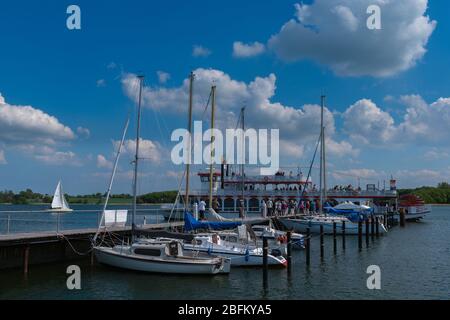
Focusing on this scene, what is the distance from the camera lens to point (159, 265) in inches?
972

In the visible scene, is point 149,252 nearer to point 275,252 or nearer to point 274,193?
point 275,252

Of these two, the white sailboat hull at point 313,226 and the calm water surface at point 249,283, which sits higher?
the white sailboat hull at point 313,226

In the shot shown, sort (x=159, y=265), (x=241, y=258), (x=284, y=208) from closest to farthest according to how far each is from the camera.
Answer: (x=159, y=265) → (x=241, y=258) → (x=284, y=208)

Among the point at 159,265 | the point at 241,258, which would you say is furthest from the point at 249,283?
the point at 159,265

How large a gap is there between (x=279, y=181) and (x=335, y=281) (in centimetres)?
4573

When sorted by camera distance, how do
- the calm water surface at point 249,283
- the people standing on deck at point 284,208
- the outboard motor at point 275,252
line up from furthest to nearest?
the people standing on deck at point 284,208
the outboard motor at point 275,252
the calm water surface at point 249,283

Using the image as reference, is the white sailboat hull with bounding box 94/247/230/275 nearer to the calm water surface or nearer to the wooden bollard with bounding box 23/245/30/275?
the calm water surface

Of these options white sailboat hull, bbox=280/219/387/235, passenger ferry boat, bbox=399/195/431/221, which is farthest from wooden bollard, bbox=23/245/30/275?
passenger ferry boat, bbox=399/195/431/221

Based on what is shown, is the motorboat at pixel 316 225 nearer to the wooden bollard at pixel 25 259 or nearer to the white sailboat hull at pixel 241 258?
the white sailboat hull at pixel 241 258

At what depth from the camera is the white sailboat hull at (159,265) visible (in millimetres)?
24375

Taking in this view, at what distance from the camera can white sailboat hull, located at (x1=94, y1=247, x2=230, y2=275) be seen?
2438 centimetres

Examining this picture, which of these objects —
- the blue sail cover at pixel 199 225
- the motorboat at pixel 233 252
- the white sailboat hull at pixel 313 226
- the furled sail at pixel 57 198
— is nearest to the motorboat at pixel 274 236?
the blue sail cover at pixel 199 225
